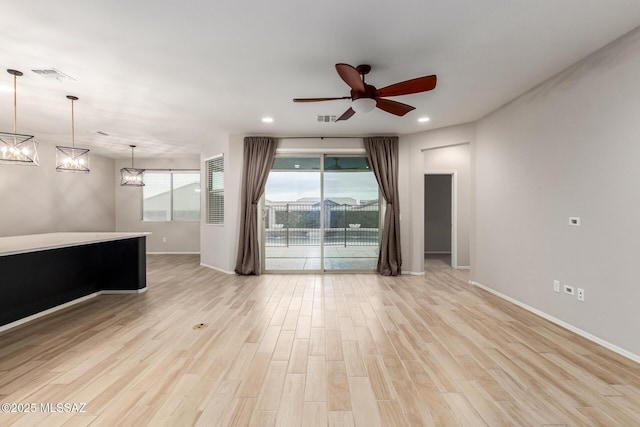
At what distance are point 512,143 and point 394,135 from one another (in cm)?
213

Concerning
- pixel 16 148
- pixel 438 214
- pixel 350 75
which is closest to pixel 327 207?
pixel 350 75

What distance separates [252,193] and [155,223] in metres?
4.26

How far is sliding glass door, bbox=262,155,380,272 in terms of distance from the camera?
5.89 m

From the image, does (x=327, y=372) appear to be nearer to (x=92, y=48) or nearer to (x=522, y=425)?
(x=522, y=425)

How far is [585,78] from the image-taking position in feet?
9.57

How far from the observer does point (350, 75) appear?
8.28 ft

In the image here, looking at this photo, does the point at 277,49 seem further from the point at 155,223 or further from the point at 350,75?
the point at 155,223

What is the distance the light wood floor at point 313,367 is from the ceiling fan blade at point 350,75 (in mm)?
2409

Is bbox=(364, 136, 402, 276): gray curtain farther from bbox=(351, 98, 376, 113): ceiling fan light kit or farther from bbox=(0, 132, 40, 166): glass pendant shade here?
bbox=(0, 132, 40, 166): glass pendant shade

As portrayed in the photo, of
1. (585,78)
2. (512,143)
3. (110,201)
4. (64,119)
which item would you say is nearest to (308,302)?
(512,143)

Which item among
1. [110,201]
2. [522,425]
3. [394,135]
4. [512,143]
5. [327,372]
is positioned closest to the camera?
[522,425]

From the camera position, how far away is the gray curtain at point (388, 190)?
5582 mm

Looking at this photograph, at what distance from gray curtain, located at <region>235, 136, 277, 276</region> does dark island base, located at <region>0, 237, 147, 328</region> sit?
1.67 m

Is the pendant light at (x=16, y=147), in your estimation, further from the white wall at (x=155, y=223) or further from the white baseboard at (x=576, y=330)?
the white baseboard at (x=576, y=330)
